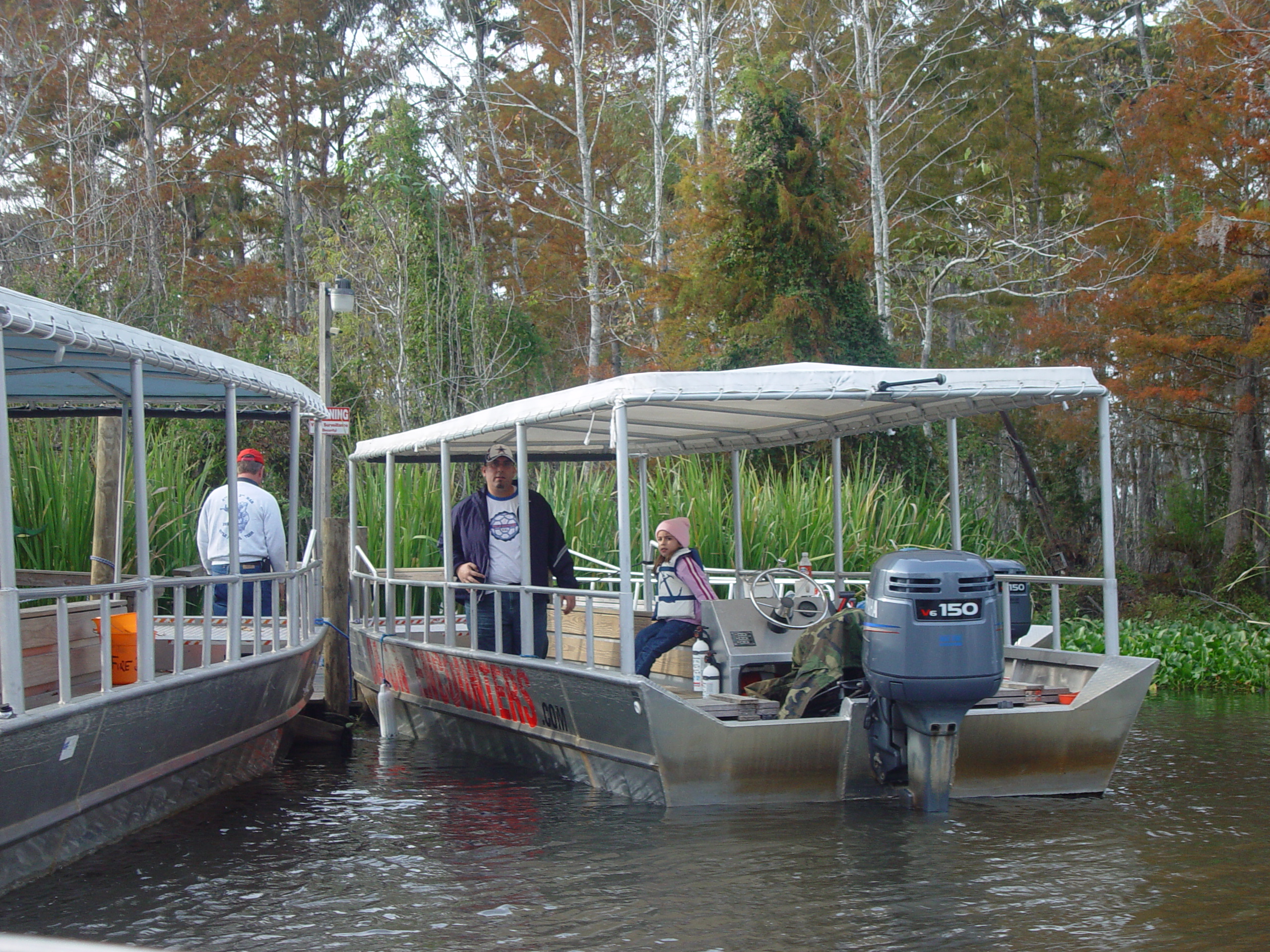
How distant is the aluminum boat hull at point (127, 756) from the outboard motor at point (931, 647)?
3.85 meters

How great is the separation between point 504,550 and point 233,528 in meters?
1.93

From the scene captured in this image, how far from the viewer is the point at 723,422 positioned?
9.41 m

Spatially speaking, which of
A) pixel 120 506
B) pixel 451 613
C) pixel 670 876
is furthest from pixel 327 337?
pixel 670 876

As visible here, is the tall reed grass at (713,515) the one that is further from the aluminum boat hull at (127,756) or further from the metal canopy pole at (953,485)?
the aluminum boat hull at (127,756)

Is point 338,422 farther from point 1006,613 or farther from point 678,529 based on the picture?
point 1006,613

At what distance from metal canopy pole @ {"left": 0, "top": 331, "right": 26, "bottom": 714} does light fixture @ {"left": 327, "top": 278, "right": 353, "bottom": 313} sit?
9822mm

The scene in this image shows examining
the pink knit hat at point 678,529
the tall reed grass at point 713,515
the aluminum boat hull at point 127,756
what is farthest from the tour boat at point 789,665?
the tall reed grass at point 713,515

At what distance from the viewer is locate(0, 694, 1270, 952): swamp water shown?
5.25 meters

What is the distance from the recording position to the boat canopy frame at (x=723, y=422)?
700 centimetres

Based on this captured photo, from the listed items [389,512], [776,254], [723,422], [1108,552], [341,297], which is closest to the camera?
[1108,552]

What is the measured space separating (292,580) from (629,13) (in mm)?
25555

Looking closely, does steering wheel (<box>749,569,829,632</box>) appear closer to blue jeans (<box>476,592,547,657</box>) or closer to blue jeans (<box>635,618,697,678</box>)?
blue jeans (<box>635,618,697,678</box>)

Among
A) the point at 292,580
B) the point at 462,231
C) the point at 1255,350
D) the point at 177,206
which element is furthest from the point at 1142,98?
the point at 177,206

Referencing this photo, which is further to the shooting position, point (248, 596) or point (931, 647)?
point (248, 596)
